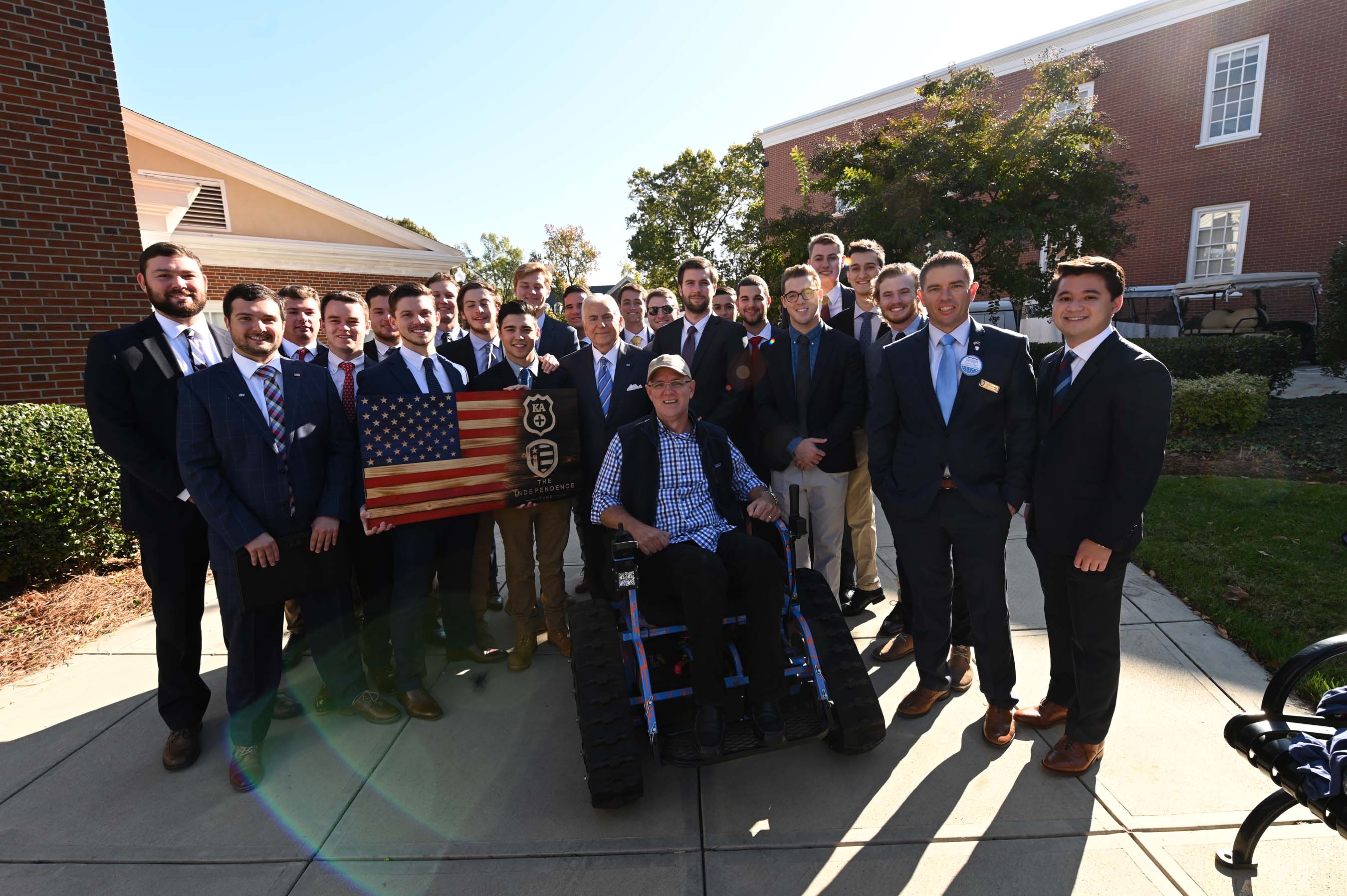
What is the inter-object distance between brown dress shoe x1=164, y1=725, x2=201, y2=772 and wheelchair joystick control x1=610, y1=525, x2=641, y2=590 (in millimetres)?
2288

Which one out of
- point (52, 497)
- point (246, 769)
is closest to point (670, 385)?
point (246, 769)

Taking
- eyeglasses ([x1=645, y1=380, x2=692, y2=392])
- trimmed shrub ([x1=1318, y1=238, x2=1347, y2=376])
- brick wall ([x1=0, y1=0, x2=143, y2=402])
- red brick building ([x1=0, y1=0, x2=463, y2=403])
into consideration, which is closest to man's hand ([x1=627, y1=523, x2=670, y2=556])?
eyeglasses ([x1=645, y1=380, x2=692, y2=392])

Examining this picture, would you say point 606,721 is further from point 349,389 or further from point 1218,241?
point 1218,241

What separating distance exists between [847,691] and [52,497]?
18.8ft

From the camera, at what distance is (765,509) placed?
321 centimetres

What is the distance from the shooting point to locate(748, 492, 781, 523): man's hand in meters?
3.20

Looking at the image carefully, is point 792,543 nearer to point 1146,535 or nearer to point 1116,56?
point 1146,535

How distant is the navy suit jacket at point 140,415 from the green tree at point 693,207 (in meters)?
23.3

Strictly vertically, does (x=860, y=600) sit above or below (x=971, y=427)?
below

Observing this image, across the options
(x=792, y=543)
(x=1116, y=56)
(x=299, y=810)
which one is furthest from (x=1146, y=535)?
(x=1116, y=56)

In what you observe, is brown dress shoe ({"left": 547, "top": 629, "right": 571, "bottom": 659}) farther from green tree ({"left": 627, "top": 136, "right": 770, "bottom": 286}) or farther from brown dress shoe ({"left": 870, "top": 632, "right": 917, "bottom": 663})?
green tree ({"left": 627, "top": 136, "right": 770, "bottom": 286})

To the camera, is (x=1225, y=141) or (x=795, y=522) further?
(x=1225, y=141)

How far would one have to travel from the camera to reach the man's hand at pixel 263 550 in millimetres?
2896

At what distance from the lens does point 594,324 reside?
4.03m
